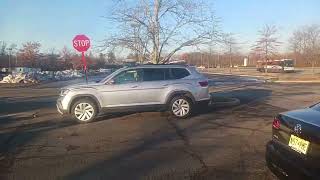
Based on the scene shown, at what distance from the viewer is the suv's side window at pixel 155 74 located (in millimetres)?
12117

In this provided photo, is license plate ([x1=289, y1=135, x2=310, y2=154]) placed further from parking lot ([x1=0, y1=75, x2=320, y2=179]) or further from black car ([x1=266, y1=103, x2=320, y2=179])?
parking lot ([x1=0, y1=75, x2=320, y2=179])

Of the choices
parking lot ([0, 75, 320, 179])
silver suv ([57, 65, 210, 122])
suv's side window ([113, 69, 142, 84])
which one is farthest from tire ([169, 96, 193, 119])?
suv's side window ([113, 69, 142, 84])

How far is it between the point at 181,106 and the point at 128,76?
1.84 metres

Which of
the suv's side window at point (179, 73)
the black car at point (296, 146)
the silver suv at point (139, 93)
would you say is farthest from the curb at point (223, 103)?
the black car at point (296, 146)

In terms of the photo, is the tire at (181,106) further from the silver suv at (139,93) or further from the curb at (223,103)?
the curb at (223,103)

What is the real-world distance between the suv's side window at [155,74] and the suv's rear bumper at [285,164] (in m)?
6.93

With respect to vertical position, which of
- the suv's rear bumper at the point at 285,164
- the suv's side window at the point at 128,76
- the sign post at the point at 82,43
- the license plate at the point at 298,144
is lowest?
the suv's rear bumper at the point at 285,164

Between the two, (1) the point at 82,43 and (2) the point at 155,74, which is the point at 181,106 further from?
(1) the point at 82,43

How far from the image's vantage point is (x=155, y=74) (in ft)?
40.1

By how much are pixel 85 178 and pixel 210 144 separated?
10.4 feet

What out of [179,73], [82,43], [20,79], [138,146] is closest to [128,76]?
[179,73]

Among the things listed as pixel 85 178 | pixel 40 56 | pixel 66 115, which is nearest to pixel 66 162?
pixel 85 178

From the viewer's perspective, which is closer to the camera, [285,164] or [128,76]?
[285,164]

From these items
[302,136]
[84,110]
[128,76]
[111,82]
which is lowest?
[84,110]
